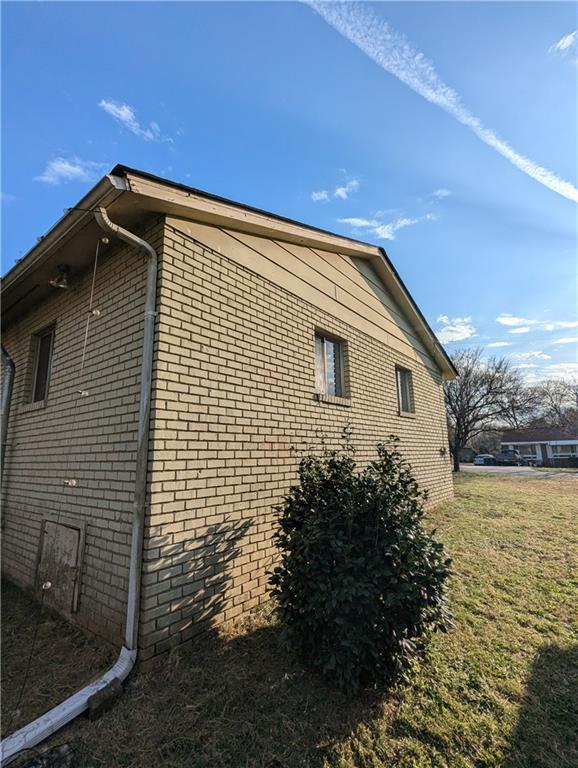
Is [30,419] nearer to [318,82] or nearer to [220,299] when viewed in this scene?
[220,299]

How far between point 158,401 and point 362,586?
2177 mm

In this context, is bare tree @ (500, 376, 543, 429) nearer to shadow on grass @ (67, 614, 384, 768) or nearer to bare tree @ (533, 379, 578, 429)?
bare tree @ (533, 379, 578, 429)

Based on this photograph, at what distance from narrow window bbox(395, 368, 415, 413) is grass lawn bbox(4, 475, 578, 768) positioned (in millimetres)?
5416

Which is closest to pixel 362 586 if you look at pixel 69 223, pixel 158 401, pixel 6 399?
pixel 158 401

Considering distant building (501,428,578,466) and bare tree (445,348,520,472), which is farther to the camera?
distant building (501,428,578,466)

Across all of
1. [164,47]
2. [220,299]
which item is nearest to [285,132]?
[164,47]

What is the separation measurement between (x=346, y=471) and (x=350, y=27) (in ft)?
20.1

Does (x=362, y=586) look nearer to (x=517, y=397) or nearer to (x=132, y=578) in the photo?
(x=132, y=578)

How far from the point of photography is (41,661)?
3.03m

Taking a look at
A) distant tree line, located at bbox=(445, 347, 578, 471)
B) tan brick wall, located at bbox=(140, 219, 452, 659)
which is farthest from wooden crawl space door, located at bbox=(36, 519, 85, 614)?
distant tree line, located at bbox=(445, 347, 578, 471)

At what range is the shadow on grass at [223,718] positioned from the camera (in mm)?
2072

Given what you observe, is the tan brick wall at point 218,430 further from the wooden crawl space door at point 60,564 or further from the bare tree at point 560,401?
the bare tree at point 560,401

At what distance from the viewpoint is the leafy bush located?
2455mm

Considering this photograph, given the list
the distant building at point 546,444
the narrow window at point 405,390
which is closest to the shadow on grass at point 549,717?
the narrow window at point 405,390
